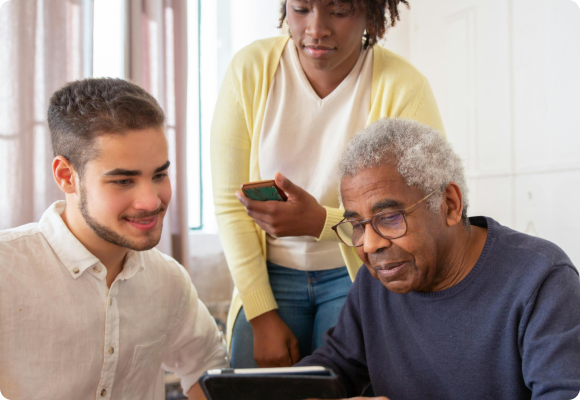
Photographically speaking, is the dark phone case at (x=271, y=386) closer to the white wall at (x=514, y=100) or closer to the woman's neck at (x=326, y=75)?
the woman's neck at (x=326, y=75)

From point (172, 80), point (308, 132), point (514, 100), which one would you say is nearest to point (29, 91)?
point (172, 80)

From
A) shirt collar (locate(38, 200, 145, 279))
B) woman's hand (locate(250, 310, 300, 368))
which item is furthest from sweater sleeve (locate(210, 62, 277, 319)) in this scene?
shirt collar (locate(38, 200, 145, 279))

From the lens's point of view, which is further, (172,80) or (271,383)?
(172,80)

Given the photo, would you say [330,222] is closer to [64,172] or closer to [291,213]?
[291,213]

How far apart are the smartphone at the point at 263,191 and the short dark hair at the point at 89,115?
1.15ft

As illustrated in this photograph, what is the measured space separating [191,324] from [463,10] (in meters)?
2.96

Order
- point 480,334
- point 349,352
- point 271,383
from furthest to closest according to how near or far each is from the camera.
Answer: point 349,352 < point 480,334 < point 271,383

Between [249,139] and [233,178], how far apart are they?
16cm

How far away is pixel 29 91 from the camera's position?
2.44m

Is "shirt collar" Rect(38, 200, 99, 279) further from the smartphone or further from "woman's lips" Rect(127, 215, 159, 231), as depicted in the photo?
the smartphone

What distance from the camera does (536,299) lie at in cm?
115

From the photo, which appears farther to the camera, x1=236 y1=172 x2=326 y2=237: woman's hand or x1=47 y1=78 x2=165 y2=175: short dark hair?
x1=236 y1=172 x2=326 y2=237: woman's hand

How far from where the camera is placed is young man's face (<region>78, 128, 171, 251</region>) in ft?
4.45

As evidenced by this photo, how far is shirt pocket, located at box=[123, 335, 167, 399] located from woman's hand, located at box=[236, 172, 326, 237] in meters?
0.52
